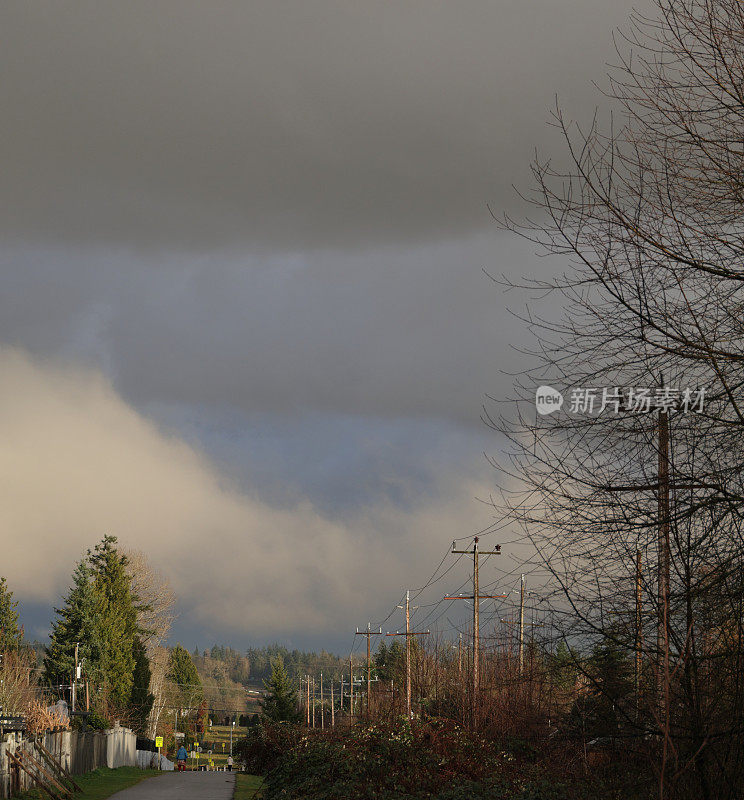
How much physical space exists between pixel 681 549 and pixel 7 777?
21.1 meters

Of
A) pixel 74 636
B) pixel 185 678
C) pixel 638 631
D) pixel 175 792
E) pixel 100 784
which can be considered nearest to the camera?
pixel 638 631

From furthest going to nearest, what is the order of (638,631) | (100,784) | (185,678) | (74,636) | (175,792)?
(185,678) < (74,636) < (100,784) < (175,792) < (638,631)

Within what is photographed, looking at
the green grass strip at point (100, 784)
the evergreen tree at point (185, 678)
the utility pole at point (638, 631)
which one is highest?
the utility pole at point (638, 631)

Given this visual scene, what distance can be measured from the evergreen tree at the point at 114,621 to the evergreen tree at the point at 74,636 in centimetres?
66

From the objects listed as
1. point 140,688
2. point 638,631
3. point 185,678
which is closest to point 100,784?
point 638,631

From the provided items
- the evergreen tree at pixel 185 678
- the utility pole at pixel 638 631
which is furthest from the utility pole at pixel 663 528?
the evergreen tree at pixel 185 678

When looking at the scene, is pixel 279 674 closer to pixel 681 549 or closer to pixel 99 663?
pixel 99 663

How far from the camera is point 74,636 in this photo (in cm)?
6384

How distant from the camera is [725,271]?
7.23 m

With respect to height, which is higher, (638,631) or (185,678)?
(638,631)

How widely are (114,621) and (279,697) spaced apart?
14.7 metres

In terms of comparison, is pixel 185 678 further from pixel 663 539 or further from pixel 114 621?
pixel 663 539

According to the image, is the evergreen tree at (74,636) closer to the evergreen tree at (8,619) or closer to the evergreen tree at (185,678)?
the evergreen tree at (8,619)

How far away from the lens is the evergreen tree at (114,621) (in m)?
64.9
